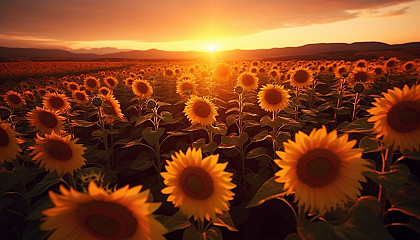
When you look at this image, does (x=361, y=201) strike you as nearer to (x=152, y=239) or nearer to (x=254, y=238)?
Result: (x=152, y=239)

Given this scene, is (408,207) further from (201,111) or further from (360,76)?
(360,76)

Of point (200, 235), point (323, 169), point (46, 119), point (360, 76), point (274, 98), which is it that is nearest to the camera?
point (323, 169)

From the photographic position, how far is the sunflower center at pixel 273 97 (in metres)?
4.61

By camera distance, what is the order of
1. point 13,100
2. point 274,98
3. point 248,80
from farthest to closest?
point 248,80
point 13,100
point 274,98

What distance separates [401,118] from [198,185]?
1831 mm

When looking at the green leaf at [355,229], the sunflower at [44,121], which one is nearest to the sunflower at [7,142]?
the sunflower at [44,121]

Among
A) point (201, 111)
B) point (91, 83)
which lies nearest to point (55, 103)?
point (201, 111)

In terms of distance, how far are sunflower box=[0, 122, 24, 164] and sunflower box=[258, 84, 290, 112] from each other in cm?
393

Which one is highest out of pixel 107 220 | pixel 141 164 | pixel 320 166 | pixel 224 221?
pixel 320 166

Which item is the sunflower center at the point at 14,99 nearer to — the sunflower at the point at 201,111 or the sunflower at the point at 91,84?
the sunflower at the point at 91,84

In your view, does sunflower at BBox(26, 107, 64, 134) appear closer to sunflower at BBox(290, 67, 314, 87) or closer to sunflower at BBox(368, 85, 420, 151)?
sunflower at BBox(368, 85, 420, 151)

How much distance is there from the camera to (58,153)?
2.64 m

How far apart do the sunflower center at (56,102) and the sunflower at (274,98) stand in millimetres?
4428

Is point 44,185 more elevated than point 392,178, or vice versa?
point 392,178
